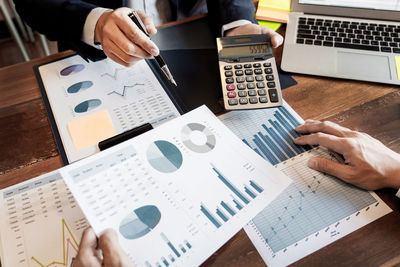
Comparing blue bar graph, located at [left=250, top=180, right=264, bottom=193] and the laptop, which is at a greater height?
the laptop

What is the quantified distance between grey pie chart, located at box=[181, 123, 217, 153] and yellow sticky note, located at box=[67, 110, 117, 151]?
0.48 ft

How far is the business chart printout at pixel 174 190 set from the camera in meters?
0.43

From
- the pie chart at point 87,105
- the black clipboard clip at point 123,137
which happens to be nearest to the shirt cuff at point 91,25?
the pie chart at point 87,105

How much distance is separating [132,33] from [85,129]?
22cm

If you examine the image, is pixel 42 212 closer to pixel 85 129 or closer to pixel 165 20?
pixel 85 129

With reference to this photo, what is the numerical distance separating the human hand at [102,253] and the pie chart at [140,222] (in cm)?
2

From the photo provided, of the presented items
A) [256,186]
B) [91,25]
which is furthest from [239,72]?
[91,25]

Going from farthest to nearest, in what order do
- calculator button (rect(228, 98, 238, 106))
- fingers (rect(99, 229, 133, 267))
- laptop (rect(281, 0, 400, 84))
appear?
laptop (rect(281, 0, 400, 84)), calculator button (rect(228, 98, 238, 106)), fingers (rect(99, 229, 133, 267))

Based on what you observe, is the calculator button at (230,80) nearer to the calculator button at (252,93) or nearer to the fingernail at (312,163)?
the calculator button at (252,93)

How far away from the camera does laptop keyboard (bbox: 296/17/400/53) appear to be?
73 centimetres

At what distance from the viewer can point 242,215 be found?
466mm

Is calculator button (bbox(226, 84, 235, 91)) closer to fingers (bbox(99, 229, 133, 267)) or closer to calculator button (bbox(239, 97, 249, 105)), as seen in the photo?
calculator button (bbox(239, 97, 249, 105))

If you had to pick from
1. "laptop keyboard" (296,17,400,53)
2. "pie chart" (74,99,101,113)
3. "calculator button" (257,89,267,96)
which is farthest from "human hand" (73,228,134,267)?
"laptop keyboard" (296,17,400,53)

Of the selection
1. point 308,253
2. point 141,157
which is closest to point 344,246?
point 308,253
